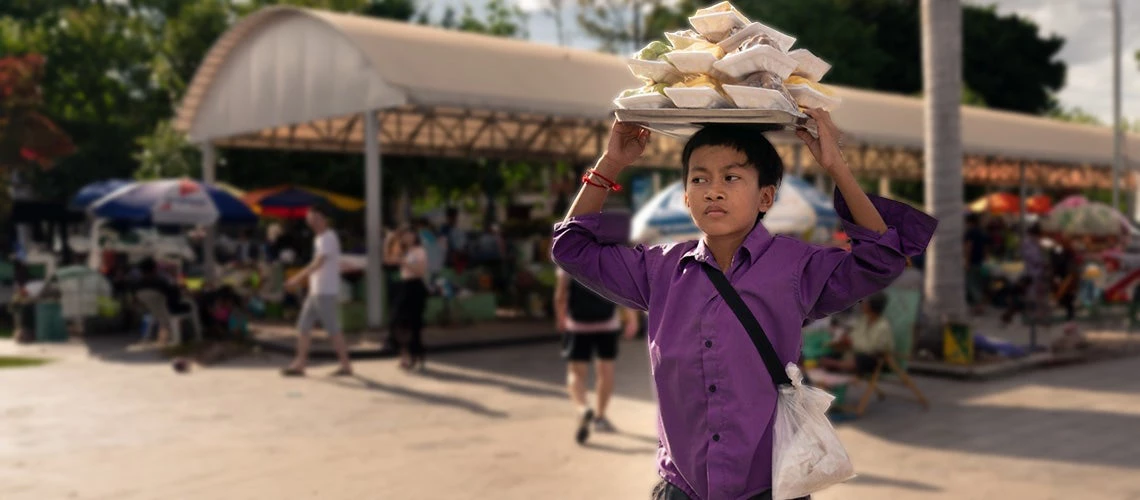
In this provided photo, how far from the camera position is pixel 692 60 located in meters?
2.80

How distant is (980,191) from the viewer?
157 feet

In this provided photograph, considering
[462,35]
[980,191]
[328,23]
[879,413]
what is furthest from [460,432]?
[980,191]

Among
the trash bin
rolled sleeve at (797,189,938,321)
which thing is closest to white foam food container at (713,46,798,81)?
rolled sleeve at (797,189,938,321)

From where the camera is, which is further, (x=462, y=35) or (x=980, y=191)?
(x=980, y=191)

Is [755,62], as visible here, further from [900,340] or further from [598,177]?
[900,340]

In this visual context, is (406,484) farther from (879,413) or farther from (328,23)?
(328,23)

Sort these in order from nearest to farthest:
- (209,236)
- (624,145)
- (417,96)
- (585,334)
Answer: (624,145) < (585,334) < (417,96) < (209,236)

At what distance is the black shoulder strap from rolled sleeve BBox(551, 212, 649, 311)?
0.33 meters

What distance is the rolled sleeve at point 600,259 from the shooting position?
3150 millimetres

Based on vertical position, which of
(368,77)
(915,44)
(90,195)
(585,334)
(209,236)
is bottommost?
(585,334)

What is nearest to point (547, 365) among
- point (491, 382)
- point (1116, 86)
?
point (491, 382)

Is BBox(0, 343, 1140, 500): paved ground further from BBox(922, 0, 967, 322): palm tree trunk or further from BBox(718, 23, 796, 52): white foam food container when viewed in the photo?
BBox(718, 23, 796, 52): white foam food container

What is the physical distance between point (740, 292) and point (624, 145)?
0.56 meters

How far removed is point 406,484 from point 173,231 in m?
Answer: 23.4
